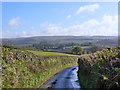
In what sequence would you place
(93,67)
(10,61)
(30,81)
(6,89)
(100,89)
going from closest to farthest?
(100,89)
(6,89)
(93,67)
(10,61)
(30,81)

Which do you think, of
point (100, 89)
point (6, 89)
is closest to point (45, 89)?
point (6, 89)

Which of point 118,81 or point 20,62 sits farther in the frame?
point 20,62

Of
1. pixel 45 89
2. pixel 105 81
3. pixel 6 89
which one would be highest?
pixel 105 81

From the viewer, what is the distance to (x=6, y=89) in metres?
A: 16.7

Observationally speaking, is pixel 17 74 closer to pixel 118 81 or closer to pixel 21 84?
pixel 21 84

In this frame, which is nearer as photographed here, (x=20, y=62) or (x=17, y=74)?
(x=17, y=74)

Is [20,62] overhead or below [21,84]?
overhead

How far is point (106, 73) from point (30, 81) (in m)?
11.3

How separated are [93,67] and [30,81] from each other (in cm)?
855

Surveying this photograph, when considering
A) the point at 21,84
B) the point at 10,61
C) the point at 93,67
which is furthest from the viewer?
the point at 10,61

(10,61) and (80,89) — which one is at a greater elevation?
(10,61)

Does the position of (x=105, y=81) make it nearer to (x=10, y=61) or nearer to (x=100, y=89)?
(x=100, y=89)

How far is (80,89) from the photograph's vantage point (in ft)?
71.1

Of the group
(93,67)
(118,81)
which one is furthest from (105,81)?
(93,67)
